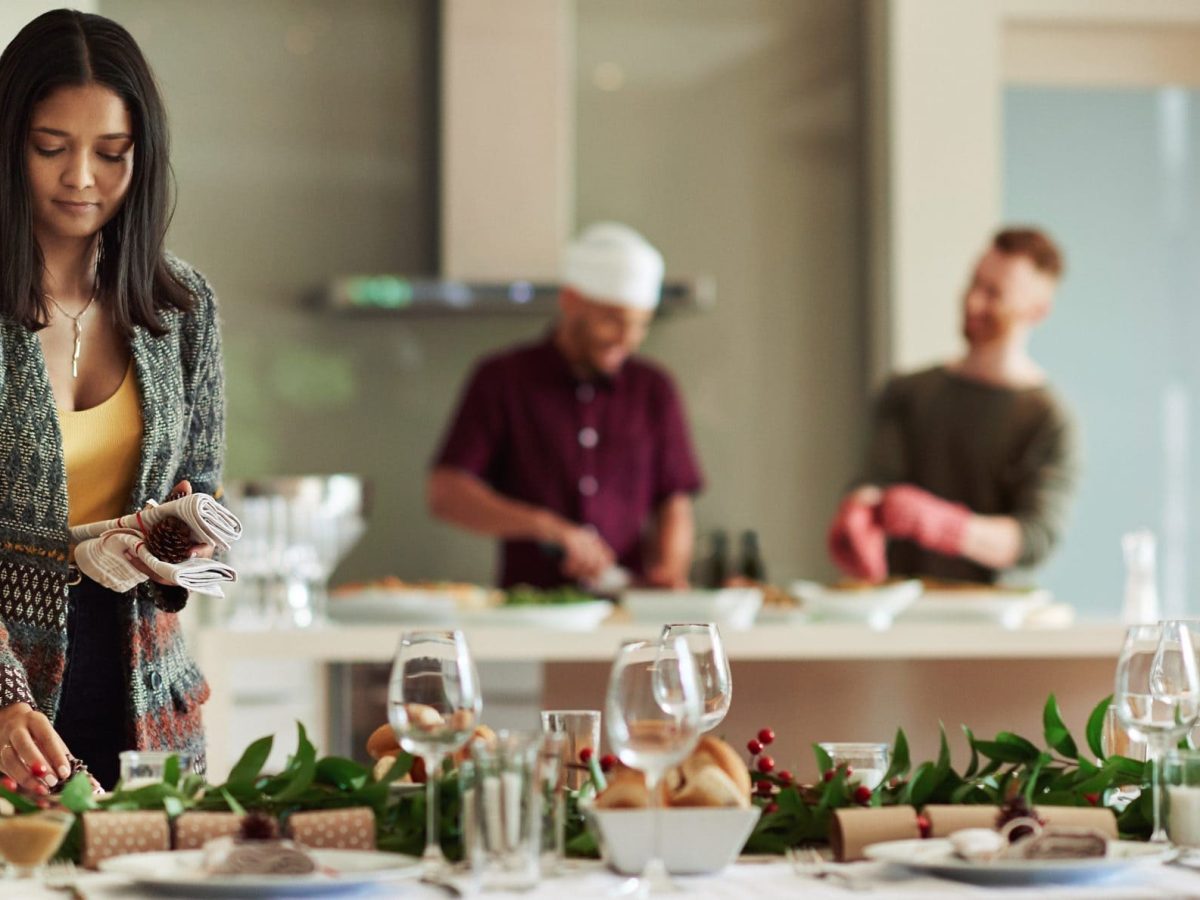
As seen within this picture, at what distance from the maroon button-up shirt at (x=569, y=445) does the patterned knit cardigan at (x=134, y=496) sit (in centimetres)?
217

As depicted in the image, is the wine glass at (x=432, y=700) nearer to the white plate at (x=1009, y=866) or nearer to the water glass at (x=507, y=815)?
the water glass at (x=507, y=815)

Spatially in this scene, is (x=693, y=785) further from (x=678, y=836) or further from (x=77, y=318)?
(x=77, y=318)

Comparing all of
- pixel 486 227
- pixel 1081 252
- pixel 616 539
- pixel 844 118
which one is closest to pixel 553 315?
pixel 486 227

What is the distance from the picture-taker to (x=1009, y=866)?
1.15 meters

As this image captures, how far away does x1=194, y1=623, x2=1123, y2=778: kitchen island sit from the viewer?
9.06 feet

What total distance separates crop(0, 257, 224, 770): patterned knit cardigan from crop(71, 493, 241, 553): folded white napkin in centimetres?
8

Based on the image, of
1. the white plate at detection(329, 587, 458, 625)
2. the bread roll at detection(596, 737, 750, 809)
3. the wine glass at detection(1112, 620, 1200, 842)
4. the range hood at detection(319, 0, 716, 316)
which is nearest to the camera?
the bread roll at detection(596, 737, 750, 809)

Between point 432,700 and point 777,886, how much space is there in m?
0.27

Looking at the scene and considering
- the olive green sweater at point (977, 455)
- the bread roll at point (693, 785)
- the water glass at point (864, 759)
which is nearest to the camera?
the bread roll at point (693, 785)

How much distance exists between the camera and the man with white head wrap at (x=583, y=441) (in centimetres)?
371

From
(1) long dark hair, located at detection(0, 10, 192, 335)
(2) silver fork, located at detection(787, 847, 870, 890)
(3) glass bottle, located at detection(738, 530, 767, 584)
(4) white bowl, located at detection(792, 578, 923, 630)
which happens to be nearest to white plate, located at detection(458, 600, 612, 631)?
(4) white bowl, located at detection(792, 578, 923, 630)

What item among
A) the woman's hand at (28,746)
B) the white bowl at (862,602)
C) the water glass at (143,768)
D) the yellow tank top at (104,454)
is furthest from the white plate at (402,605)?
the water glass at (143,768)

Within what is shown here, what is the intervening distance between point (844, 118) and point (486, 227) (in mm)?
1102

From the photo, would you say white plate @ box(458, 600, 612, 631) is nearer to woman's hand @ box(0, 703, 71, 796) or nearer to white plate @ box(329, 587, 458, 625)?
white plate @ box(329, 587, 458, 625)
